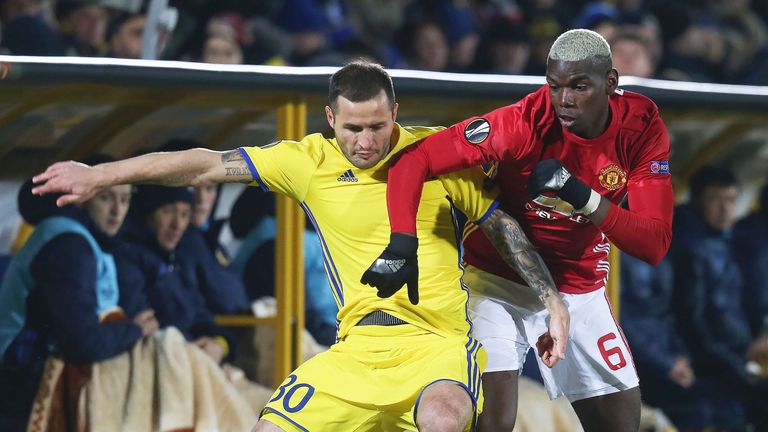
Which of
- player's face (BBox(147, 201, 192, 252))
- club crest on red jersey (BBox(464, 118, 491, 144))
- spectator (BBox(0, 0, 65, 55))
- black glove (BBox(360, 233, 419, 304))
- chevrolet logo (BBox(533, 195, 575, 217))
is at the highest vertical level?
spectator (BBox(0, 0, 65, 55))

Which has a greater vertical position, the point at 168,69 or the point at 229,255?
the point at 168,69

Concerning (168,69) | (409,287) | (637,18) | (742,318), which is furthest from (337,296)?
(637,18)

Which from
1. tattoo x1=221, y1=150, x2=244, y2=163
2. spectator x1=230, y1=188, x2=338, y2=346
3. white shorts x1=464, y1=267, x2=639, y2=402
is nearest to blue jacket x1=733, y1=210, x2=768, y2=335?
spectator x1=230, y1=188, x2=338, y2=346

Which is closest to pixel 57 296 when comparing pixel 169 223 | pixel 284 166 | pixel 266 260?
pixel 169 223

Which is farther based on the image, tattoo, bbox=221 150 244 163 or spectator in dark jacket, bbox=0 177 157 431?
spectator in dark jacket, bbox=0 177 157 431

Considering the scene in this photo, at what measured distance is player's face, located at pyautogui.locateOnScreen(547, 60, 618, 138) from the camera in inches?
183

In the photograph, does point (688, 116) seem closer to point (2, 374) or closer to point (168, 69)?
point (168, 69)

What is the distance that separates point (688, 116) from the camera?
719cm

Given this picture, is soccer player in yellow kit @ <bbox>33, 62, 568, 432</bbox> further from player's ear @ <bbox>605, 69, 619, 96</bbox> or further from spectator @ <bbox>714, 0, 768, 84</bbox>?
spectator @ <bbox>714, 0, 768, 84</bbox>

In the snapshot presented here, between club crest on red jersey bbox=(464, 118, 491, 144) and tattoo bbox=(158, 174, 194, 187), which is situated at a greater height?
club crest on red jersey bbox=(464, 118, 491, 144)

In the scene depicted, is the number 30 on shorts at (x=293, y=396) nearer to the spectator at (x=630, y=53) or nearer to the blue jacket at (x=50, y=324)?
the blue jacket at (x=50, y=324)

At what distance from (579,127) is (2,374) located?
2616mm

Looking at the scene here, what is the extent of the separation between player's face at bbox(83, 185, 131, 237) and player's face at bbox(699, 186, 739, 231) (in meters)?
3.40

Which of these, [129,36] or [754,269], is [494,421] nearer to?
[754,269]
